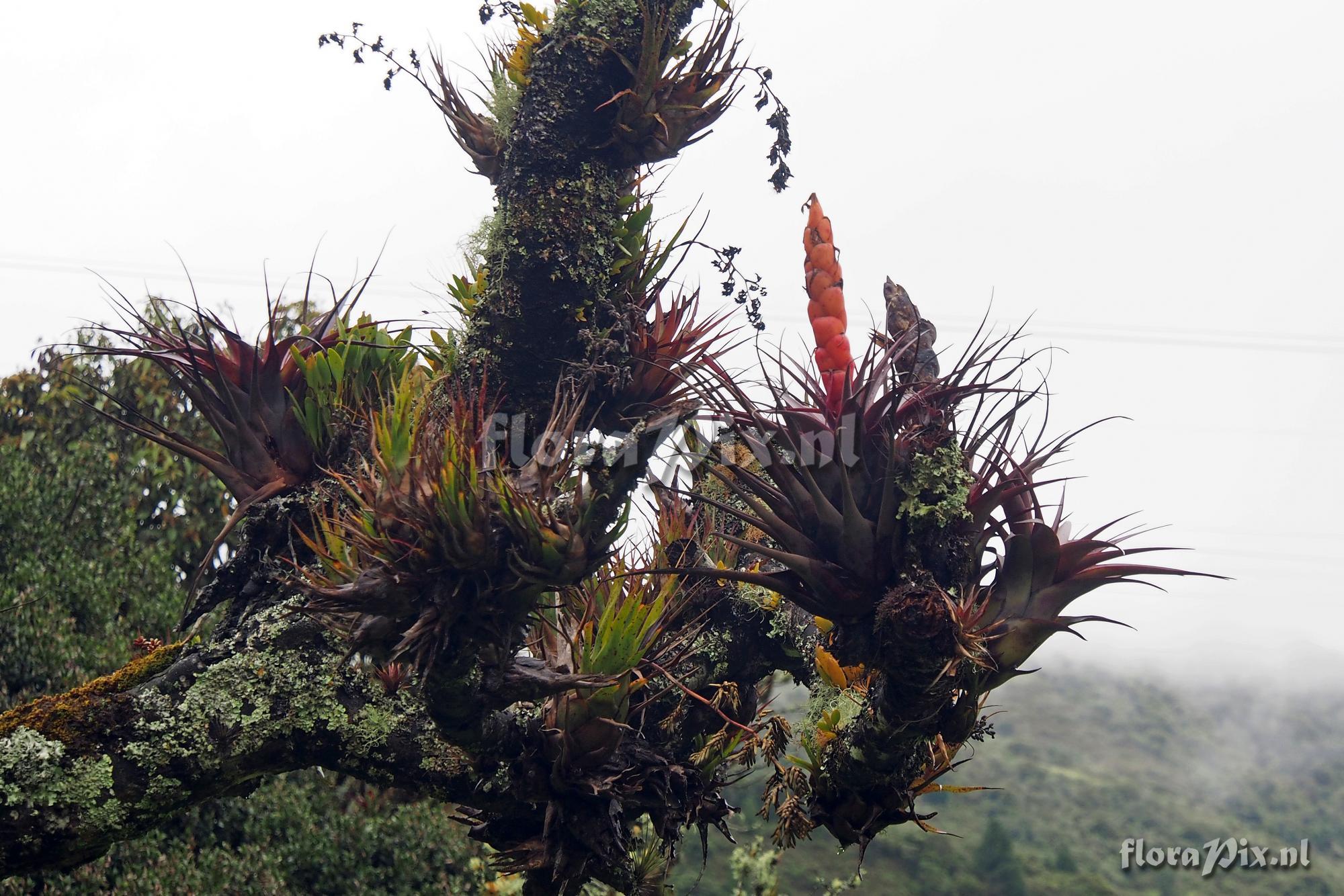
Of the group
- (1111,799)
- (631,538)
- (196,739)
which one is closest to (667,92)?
(631,538)

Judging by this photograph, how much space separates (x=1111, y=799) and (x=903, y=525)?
4035 cm

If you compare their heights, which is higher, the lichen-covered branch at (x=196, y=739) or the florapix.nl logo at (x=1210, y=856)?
the florapix.nl logo at (x=1210, y=856)

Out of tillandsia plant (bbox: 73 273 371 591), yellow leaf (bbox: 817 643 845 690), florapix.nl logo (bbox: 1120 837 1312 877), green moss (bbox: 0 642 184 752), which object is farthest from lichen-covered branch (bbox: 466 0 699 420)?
florapix.nl logo (bbox: 1120 837 1312 877)

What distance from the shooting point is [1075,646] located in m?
59.9

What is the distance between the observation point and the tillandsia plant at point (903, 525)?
3.19m

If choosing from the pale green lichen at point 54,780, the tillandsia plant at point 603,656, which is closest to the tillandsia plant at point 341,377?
the tillandsia plant at point 603,656

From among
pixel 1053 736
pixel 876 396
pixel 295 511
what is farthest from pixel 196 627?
pixel 1053 736

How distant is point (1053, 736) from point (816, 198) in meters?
47.1

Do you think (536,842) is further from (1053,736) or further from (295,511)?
(1053,736)

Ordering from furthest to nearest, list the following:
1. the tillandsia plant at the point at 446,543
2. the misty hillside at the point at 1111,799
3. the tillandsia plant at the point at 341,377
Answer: the misty hillside at the point at 1111,799, the tillandsia plant at the point at 341,377, the tillandsia plant at the point at 446,543

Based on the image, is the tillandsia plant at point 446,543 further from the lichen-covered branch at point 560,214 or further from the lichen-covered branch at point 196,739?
the lichen-covered branch at point 560,214

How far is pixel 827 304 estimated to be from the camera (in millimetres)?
3441

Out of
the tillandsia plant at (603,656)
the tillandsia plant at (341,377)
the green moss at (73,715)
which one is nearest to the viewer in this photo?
the green moss at (73,715)

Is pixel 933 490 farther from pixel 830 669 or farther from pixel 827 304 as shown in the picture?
pixel 830 669
